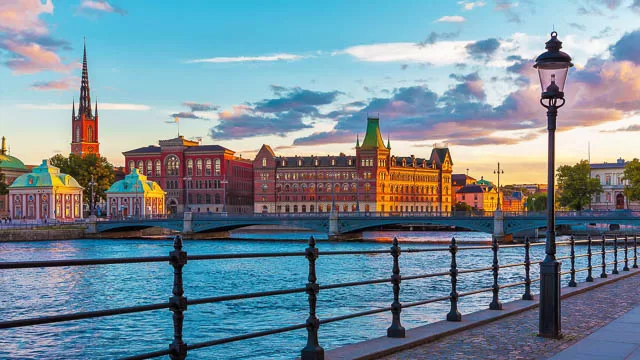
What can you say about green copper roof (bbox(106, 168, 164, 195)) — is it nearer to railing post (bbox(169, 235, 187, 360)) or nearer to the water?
the water

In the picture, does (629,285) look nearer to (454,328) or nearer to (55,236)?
(454,328)

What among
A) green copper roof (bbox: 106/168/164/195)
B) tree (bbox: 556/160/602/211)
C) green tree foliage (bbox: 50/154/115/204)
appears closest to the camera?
tree (bbox: 556/160/602/211)

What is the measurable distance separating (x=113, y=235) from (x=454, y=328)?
304 feet

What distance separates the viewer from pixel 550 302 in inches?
392

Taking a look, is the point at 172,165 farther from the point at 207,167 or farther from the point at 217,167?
the point at 217,167

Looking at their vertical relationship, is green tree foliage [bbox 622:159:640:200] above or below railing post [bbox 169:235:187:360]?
above

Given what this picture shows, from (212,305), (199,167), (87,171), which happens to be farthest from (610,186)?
(212,305)

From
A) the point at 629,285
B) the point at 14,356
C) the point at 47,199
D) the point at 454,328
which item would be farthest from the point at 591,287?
the point at 47,199

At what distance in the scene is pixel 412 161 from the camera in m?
164

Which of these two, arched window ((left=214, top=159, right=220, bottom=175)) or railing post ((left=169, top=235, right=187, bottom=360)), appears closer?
railing post ((left=169, top=235, right=187, bottom=360))

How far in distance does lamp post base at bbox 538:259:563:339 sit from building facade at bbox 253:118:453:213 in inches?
5271

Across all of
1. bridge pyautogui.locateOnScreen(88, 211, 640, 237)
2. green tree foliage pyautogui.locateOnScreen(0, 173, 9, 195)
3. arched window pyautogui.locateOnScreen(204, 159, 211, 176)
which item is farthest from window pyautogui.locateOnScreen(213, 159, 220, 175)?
bridge pyautogui.locateOnScreen(88, 211, 640, 237)

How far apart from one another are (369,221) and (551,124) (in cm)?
7025

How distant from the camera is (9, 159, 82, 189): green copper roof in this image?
371 feet
